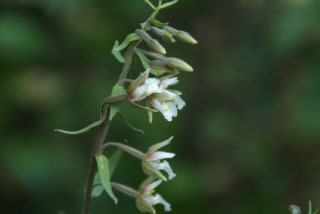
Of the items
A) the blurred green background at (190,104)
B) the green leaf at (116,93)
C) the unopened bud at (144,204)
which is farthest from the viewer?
the blurred green background at (190,104)

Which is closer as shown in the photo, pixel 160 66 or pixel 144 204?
pixel 160 66

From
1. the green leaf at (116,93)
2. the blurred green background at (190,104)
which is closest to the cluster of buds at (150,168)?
the green leaf at (116,93)

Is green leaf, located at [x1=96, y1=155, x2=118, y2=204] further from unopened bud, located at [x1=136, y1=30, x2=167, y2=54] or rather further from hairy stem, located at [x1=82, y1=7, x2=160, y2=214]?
unopened bud, located at [x1=136, y1=30, x2=167, y2=54]

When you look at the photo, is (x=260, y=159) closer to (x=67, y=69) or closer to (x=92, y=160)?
(x=67, y=69)

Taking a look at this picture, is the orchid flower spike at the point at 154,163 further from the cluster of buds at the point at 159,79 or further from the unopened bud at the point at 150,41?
the unopened bud at the point at 150,41

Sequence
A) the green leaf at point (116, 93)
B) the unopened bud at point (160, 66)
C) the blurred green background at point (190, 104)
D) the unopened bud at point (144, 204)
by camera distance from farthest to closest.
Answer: the blurred green background at point (190, 104)
the unopened bud at point (144, 204)
the unopened bud at point (160, 66)
the green leaf at point (116, 93)

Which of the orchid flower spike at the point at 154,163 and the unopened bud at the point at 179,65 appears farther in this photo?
the orchid flower spike at the point at 154,163

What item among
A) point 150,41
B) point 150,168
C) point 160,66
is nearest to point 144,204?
point 150,168

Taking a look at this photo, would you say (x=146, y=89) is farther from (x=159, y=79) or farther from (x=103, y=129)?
(x=103, y=129)
